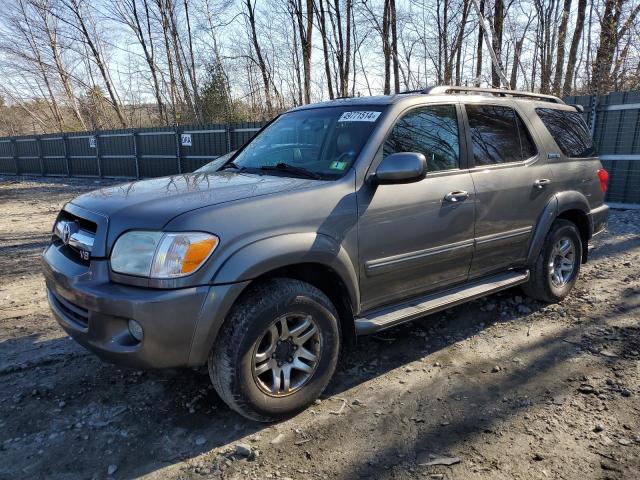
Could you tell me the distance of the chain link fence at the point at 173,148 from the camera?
9.28 meters

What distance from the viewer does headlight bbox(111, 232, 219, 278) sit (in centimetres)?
235

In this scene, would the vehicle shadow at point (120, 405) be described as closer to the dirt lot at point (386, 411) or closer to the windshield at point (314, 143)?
the dirt lot at point (386, 411)

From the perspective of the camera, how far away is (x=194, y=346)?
7.85ft

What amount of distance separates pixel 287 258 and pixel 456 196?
149cm

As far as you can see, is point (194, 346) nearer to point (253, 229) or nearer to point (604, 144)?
point (253, 229)

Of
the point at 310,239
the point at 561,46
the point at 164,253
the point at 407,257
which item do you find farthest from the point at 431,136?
the point at 561,46

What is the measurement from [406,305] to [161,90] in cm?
2878

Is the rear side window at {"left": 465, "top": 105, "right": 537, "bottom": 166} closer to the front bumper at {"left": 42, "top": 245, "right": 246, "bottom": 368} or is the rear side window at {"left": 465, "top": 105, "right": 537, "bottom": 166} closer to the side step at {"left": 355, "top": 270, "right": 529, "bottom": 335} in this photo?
the side step at {"left": 355, "top": 270, "right": 529, "bottom": 335}

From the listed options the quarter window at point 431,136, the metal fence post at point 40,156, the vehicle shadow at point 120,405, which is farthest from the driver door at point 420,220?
the metal fence post at point 40,156

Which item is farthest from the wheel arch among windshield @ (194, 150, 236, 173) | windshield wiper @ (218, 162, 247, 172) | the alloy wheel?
windshield @ (194, 150, 236, 173)

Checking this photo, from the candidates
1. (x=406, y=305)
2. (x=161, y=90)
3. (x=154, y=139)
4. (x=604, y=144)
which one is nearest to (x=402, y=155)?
(x=406, y=305)

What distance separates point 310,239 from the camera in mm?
2686

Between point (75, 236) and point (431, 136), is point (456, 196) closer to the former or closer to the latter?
point (431, 136)

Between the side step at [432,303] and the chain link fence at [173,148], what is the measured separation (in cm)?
693
